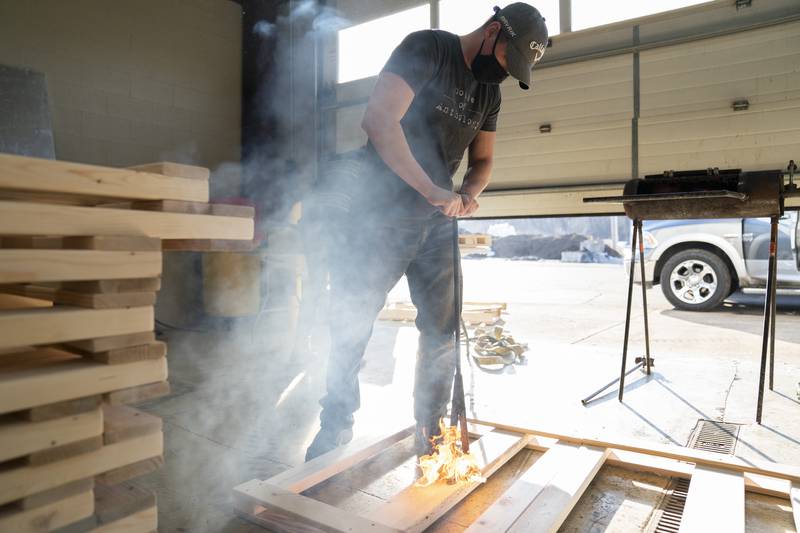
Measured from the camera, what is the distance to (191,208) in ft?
4.16

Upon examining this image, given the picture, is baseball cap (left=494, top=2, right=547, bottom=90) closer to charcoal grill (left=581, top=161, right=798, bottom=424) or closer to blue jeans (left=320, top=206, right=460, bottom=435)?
blue jeans (left=320, top=206, right=460, bottom=435)

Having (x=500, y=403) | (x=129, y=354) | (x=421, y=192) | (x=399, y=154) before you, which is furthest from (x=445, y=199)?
(x=500, y=403)

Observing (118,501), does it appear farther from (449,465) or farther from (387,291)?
(387,291)

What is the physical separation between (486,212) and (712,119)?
7.31 feet

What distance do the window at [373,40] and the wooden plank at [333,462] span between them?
4.86 m

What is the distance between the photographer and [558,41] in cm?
505

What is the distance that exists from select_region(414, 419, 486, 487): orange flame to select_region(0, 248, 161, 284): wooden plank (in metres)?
1.22

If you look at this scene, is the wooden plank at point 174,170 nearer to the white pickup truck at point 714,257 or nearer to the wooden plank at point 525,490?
the wooden plank at point 525,490

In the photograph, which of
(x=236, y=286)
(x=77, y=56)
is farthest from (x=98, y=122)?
(x=236, y=286)

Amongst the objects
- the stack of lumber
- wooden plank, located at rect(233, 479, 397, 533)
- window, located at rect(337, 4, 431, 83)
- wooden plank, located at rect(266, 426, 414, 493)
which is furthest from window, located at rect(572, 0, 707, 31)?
wooden plank, located at rect(233, 479, 397, 533)

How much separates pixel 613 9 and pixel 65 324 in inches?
202

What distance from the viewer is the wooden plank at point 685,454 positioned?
1.90 m

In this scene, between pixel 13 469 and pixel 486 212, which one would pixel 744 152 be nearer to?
pixel 486 212

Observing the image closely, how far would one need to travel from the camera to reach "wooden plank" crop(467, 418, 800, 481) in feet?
6.25
